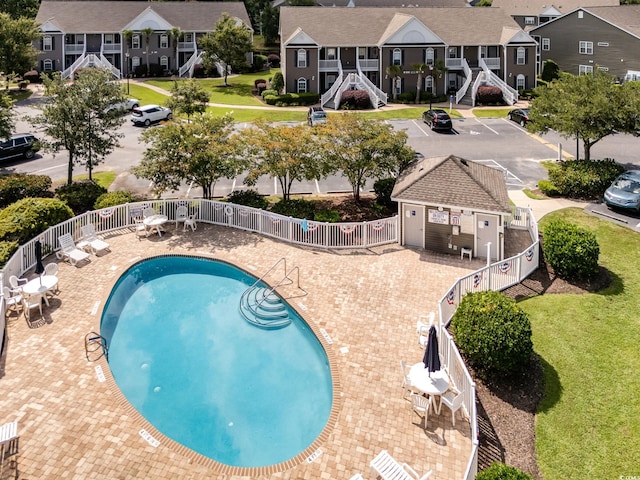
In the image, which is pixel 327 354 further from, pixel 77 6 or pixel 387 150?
pixel 77 6

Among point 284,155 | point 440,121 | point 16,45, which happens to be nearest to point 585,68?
point 440,121

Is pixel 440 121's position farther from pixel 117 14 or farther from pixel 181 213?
pixel 117 14

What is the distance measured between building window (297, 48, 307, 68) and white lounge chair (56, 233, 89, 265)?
130ft

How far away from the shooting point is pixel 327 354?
15367 millimetres

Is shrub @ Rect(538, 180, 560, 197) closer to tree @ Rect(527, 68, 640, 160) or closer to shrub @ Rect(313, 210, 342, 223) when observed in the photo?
tree @ Rect(527, 68, 640, 160)

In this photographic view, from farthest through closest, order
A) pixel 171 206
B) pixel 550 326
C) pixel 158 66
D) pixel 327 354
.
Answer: pixel 158 66
pixel 171 206
pixel 550 326
pixel 327 354

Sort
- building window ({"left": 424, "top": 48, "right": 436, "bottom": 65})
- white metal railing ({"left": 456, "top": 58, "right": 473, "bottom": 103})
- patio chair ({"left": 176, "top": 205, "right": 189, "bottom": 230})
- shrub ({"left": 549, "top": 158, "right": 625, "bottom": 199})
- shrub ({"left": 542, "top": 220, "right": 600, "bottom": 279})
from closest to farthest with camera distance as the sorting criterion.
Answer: shrub ({"left": 542, "top": 220, "right": 600, "bottom": 279}) < patio chair ({"left": 176, "top": 205, "right": 189, "bottom": 230}) < shrub ({"left": 549, "top": 158, "right": 625, "bottom": 199}) < white metal railing ({"left": 456, "top": 58, "right": 473, "bottom": 103}) < building window ({"left": 424, "top": 48, "right": 436, "bottom": 65})

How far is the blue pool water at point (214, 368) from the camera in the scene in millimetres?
13102

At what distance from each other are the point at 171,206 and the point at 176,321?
827 centimetres

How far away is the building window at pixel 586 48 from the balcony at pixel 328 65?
3025cm

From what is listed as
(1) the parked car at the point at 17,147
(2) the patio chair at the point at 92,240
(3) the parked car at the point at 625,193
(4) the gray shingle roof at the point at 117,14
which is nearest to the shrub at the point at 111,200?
(2) the patio chair at the point at 92,240

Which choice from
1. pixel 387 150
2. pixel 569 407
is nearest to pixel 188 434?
pixel 569 407

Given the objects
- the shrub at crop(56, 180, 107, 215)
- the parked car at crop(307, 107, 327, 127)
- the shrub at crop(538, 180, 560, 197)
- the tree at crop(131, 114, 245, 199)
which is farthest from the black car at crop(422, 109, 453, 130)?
the shrub at crop(56, 180, 107, 215)

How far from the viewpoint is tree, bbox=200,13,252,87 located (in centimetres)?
6041
